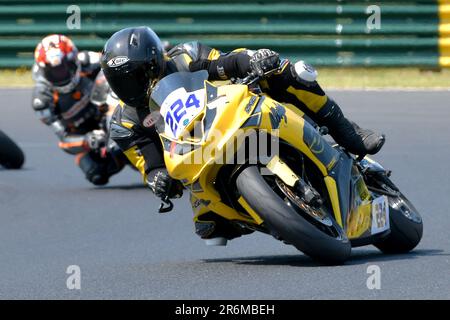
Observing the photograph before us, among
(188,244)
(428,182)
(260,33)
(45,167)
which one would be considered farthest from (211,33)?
(188,244)

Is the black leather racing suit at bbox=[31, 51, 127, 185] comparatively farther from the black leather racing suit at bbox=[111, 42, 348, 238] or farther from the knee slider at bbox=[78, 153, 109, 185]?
the black leather racing suit at bbox=[111, 42, 348, 238]

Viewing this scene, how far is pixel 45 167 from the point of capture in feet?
44.1

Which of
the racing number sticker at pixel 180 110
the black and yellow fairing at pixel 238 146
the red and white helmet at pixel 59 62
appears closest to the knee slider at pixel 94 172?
the red and white helmet at pixel 59 62

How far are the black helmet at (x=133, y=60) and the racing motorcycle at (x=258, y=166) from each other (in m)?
0.34

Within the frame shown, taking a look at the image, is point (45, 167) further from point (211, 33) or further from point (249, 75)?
point (249, 75)

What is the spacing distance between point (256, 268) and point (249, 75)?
1.05 meters

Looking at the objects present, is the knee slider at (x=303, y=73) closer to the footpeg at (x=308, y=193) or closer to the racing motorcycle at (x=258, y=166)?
the racing motorcycle at (x=258, y=166)

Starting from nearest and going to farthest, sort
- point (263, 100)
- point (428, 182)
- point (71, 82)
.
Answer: point (263, 100), point (428, 182), point (71, 82)

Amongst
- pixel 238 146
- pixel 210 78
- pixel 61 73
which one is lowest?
pixel 61 73

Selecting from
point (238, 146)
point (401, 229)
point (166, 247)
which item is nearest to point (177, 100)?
point (238, 146)

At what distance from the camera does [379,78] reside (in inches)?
716

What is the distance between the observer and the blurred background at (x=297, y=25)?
691 inches

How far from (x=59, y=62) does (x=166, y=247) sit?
14.0ft

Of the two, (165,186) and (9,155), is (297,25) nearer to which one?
(9,155)
